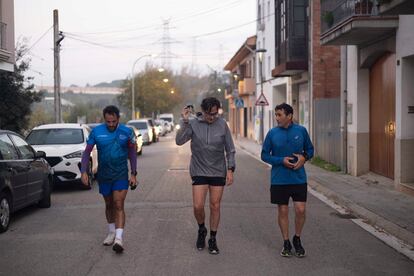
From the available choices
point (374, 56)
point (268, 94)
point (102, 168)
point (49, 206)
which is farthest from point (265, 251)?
point (268, 94)

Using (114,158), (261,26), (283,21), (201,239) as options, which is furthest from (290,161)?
(261,26)

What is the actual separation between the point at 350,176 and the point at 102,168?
1055 cm

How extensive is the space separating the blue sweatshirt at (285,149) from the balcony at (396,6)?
3.24 meters

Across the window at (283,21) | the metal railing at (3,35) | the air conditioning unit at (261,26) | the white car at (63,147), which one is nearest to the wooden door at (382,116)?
the white car at (63,147)

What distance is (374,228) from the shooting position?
30.8 ft

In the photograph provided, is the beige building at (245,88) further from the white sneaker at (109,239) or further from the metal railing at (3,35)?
the white sneaker at (109,239)

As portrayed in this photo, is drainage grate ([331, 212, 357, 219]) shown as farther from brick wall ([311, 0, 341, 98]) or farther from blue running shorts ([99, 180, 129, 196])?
brick wall ([311, 0, 341, 98])

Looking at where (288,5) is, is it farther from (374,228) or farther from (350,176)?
(374,228)

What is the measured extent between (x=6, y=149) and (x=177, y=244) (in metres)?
3.51

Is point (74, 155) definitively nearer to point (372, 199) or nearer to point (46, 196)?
point (46, 196)

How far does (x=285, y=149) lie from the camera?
717cm

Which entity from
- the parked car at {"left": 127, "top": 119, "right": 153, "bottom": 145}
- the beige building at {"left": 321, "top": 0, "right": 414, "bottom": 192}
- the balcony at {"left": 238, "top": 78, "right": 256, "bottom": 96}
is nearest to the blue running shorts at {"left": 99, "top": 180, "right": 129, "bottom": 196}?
the beige building at {"left": 321, "top": 0, "right": 414, "bottom": 192}

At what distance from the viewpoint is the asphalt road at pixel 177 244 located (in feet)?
21.8

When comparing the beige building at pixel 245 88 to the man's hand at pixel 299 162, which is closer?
the man's hand at pixel 299 162
